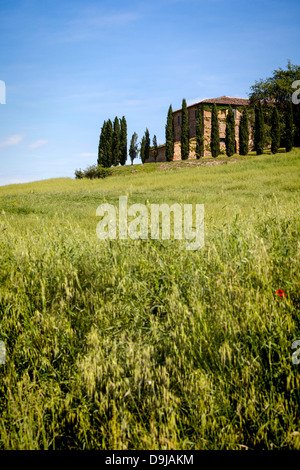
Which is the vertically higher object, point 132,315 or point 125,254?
point 125,254

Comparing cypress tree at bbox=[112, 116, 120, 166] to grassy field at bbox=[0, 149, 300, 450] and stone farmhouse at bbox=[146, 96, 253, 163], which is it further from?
grassy field at bbox=[0, 149, 300, 450]

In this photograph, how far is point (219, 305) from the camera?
2211 mm

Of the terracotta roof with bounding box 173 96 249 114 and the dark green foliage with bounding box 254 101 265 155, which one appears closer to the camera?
the dark green foliage with bounding box 254 101 265 155

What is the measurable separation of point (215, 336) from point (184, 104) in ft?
150

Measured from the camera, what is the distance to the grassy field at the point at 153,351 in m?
1.66

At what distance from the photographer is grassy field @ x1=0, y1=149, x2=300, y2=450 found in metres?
1.66

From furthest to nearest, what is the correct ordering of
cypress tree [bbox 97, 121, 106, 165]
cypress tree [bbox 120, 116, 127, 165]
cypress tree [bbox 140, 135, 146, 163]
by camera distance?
cypress tree [bbox 120, 116, 127, 165]
cypress tree [bbox 140, 135, 146, 163]
cypress tree [bbox 97, 121, 106, 165]

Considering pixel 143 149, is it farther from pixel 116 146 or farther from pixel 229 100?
pixel 229 100

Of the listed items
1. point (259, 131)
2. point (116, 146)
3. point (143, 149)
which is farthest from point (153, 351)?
point (143, 149)

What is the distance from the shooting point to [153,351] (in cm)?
200

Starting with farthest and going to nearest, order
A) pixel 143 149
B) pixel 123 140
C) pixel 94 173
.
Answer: pixel 123 140 → pixel 143 149 → pixel 94 173

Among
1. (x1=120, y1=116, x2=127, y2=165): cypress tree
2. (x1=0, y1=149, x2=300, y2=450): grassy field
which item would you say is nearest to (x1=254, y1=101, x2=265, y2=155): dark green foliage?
(x1=120, y1=116, x2=127, y2=165): cypress tree
